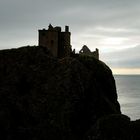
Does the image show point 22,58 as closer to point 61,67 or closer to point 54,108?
point 61,67

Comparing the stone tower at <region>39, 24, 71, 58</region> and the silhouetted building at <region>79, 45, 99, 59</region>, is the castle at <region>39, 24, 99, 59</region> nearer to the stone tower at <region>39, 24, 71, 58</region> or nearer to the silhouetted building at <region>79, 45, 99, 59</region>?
the stone tower at <region>39, 24, 71, 58</region>

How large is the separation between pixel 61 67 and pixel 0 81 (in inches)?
286

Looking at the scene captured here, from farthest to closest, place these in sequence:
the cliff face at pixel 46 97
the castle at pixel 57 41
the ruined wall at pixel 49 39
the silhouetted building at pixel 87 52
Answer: the silhouetted building at pixel 87 52 < the ruined wall at pixel 49 39 < the castle at pixel 57 41 < the cliff face at pixel 46 97

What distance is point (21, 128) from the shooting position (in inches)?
1705

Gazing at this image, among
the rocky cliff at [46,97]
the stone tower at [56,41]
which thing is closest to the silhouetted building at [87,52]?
the stone tower at [56,41]

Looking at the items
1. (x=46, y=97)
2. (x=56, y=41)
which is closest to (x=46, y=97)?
(x=46, y=97)

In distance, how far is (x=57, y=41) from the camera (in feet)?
215

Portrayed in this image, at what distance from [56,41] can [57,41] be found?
0.79ft

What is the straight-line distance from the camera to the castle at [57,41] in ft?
211

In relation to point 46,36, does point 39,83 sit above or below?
below

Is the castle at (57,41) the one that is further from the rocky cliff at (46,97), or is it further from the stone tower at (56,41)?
the rocky cliff at (46,97)

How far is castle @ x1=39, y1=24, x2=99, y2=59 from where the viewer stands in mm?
64375

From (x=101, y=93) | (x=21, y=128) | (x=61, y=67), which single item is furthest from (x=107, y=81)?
(x=21, y=128)

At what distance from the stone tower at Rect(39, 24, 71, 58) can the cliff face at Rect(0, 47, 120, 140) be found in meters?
12.8
